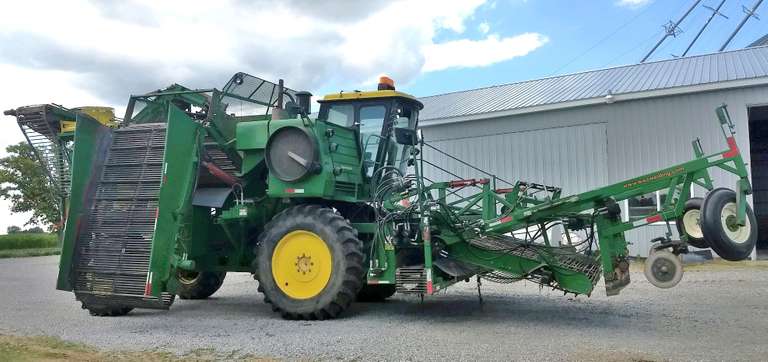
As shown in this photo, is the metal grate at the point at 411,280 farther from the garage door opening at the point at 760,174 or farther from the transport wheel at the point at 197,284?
the garage door opening at the point at 760,174

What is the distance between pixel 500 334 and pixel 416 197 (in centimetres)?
214

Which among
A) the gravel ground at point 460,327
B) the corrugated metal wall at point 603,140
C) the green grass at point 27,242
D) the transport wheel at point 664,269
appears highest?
the corrugated metal wall at point 603,140

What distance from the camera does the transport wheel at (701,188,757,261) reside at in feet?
20.3

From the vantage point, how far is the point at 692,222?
6918 millimetres

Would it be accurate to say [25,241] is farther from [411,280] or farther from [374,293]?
[411,280]

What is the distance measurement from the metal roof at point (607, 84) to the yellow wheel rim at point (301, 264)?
12.3 m

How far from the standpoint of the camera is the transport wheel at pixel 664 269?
6.27 meters

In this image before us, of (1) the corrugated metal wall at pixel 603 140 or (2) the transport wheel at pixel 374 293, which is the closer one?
(2) the transport wheel at pixel 374 293

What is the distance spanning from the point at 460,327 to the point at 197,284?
Result: 511 cm

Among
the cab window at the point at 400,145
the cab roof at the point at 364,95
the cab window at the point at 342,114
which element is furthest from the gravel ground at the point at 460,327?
the cab roof at the point at 364,95

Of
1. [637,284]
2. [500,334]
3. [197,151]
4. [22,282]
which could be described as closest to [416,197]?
[500,334]

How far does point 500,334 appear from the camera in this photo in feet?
21.5

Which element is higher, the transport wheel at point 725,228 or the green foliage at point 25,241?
the green foliage at point 25,241

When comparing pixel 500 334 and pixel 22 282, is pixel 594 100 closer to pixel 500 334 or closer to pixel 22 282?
pixel 500 334
